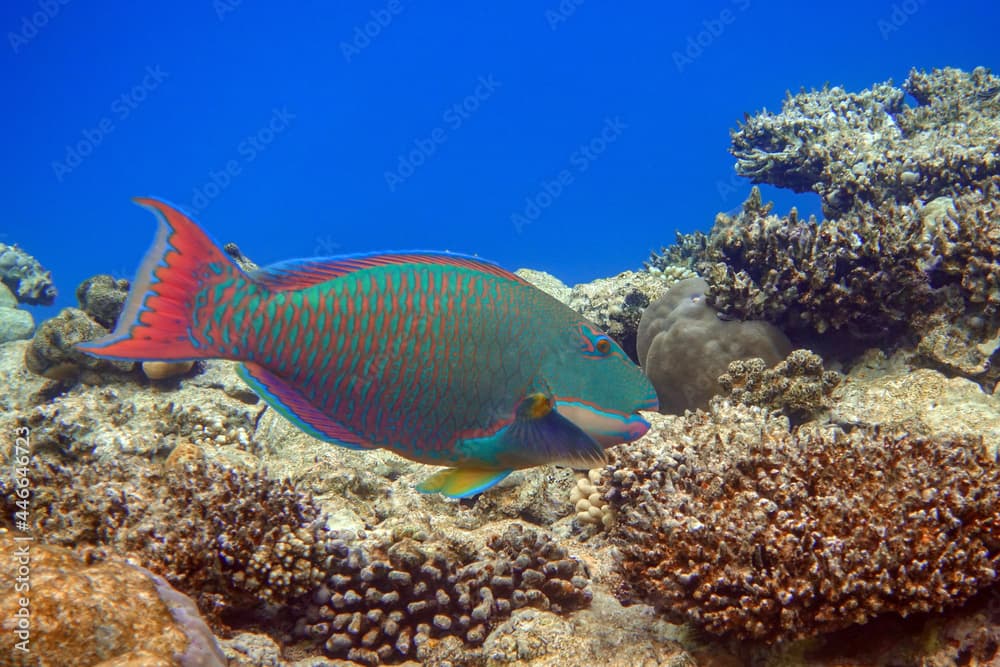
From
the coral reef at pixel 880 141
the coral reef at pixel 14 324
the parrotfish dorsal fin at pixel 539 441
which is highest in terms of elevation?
the coral reef at pixel 880 141

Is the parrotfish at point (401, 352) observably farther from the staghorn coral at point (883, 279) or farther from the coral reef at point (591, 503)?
the staghorn coral at point (883, 279)

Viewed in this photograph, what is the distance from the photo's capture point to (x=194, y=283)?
1.96 meters

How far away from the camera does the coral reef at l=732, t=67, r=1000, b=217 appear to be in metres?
8.93

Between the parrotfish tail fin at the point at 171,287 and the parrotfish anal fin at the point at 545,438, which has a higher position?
the parrotfish tail fin at the point at 171,287

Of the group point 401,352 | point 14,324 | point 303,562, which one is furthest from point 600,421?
point 14,324

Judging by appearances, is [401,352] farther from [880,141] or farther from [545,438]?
[880,141]

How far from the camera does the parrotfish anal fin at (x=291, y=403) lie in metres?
2.04

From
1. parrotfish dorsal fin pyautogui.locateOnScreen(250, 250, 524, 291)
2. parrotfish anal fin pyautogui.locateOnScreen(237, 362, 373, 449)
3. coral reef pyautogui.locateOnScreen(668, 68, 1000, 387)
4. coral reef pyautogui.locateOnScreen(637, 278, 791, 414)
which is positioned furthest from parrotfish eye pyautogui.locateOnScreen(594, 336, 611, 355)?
coral reef pyautogui.locateOnScreen(668, 68, 1000, 387)

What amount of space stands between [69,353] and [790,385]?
33.1ft

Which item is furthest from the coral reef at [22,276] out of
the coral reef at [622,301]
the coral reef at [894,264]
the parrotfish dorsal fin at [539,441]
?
the parrotfish dorsal fin at [539,441]

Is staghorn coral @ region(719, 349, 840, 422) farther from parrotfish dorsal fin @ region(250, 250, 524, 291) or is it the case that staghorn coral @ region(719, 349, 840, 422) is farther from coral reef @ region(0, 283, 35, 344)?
coral reef @ region(0, 283, 35, 344)

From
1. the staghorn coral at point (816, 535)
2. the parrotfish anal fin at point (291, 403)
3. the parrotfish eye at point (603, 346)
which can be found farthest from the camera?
the staghorn coral at point (816, 535)

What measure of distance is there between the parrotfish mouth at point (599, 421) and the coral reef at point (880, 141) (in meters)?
8.35

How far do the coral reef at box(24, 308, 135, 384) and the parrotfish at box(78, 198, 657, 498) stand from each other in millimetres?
8311
